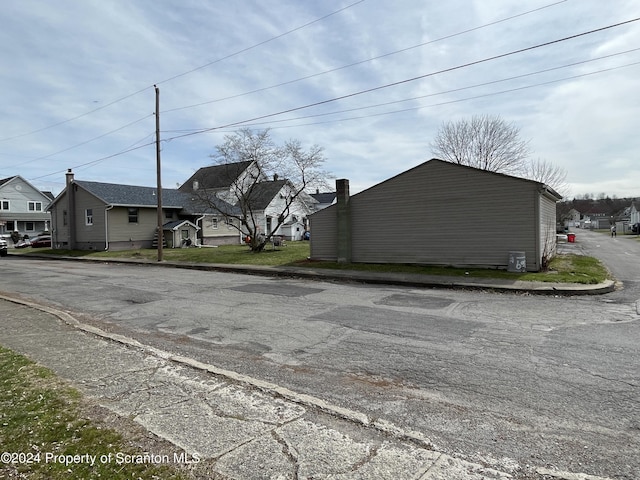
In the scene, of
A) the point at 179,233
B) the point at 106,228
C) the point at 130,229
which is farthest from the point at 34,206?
the point at 179,233

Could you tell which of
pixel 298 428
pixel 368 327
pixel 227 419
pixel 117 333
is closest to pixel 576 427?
pixel 298 428

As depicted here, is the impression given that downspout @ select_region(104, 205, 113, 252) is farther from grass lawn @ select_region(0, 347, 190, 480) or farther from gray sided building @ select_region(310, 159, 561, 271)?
grass lawn @ select_region(0, 347, 190, 480)

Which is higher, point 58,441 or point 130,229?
point 130,229

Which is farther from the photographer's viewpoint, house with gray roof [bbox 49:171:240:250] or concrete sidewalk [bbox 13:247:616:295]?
house with gray roof [bbox 49:171:240:250]

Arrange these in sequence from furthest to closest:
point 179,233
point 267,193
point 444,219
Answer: point 267,193 → point 179,233 → point 444,219

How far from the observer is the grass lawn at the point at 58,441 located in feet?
9.58

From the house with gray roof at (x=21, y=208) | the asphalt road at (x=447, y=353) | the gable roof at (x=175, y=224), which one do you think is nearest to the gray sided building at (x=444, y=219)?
the asphalt road at (x=447, y=353)

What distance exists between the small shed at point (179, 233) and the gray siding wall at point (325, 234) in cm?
1762

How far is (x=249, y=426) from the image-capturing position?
371cm

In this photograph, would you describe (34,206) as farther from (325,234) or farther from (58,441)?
(58,441)

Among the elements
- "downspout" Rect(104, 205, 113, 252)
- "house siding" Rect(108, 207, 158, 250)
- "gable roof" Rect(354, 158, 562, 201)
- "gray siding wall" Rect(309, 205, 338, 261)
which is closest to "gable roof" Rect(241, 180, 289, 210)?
"house siding" Rect(108, 207, 158, 250)

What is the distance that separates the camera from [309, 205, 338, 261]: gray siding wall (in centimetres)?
2080

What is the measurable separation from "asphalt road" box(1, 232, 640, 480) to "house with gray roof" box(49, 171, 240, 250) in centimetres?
2203

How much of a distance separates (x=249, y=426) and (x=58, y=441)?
1.52m
